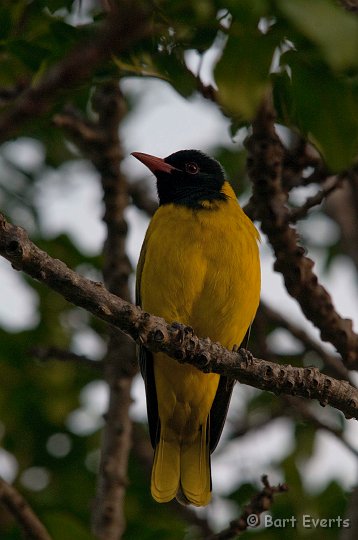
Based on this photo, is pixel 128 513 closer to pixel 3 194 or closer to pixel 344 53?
pixel 3 194

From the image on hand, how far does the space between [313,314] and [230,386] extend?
0.86 meters

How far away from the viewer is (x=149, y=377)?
4840 mm

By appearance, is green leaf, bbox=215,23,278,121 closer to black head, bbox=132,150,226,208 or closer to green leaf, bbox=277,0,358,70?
green leaf, bbox=277,0,358,70

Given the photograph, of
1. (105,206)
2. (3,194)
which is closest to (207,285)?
(105,206)

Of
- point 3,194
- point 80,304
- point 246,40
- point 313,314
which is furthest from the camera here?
point 3,194

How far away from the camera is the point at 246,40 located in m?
2.21

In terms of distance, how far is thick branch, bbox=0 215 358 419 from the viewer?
2.64 m

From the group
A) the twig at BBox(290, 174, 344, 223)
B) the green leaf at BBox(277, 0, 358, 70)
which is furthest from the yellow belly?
the green leaf at BBox(277, 0, 358, 70)

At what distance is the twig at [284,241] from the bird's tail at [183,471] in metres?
1.07

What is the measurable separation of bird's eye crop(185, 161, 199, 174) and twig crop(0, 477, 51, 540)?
Result: 245 cm

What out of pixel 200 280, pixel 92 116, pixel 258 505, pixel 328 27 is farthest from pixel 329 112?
pixel 92 116

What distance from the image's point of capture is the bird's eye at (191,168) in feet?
18.0

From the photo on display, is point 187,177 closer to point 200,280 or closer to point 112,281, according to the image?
point 112,281

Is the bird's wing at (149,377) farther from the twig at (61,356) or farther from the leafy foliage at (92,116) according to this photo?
the leafy foliage at (92,116)
